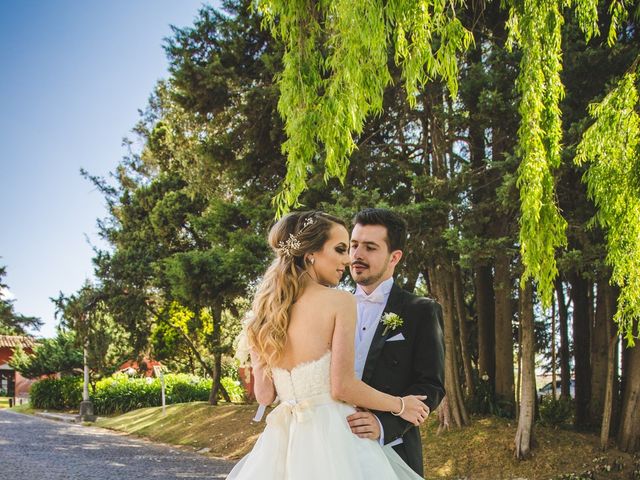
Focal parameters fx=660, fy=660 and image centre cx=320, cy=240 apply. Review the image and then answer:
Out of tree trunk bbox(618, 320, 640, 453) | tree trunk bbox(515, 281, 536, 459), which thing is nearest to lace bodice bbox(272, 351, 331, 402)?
tree trunk bbox(515, 281, 536, 459)

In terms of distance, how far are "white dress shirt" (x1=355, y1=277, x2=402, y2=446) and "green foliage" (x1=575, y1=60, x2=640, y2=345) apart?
4.71 meters

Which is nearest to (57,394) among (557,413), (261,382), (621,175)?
(557,413)

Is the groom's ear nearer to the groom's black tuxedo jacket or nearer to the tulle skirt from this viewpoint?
the groom's black tuxedo jacket

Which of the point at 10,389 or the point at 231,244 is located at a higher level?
the point at 231,244

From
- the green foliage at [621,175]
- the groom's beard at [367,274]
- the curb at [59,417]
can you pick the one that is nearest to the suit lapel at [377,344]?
the groom's beard at [367,274]

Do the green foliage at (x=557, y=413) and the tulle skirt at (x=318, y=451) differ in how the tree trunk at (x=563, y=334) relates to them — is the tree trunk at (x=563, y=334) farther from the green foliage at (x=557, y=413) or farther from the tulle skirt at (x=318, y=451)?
the tulle skirt at (x=318, y=451)

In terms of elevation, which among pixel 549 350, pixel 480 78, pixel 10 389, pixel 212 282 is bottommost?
pixel 10 389

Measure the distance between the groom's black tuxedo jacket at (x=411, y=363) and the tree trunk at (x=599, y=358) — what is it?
10.1m

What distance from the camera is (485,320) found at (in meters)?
14.7

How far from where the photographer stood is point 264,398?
307 cm

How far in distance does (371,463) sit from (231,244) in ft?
36.7

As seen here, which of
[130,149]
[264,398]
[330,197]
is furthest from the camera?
[130,149]

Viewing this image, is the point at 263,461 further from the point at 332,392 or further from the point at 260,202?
the point at 260,202

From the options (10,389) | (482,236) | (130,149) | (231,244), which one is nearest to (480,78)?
(482,236)
